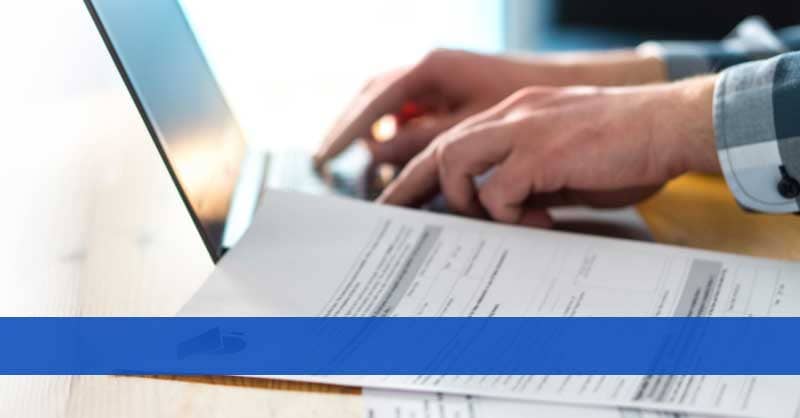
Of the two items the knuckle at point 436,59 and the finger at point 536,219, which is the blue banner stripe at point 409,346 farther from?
the knuckle at point 436,59

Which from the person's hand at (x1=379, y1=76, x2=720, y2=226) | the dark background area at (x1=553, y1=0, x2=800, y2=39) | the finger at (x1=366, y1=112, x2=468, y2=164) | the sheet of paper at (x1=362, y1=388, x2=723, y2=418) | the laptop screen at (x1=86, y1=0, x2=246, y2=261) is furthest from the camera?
the dark background area at (x1=553, y1=0, x2=800, y2=39)

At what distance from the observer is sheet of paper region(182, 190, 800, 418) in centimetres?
60

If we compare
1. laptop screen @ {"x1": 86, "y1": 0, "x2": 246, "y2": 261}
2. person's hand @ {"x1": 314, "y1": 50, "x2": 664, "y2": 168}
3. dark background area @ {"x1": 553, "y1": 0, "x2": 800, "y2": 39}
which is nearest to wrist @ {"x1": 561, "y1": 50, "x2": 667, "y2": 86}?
person's hand @ {"x1": 314, "y1": 50, "x2": 664, "y2": 168}

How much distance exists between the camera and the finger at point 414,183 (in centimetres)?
89

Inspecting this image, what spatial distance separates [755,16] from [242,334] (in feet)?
8.41

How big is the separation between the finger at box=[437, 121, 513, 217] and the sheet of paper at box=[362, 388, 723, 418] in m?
0.31

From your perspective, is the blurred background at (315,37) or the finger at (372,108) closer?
the blurred background at (315,37)

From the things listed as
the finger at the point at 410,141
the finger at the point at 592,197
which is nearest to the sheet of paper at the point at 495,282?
the finger at the point at 592,197

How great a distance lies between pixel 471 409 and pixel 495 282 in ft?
0.51

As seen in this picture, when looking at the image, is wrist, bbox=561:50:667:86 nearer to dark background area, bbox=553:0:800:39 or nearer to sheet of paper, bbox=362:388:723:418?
sheet of paper, bbox=362:388:723:418

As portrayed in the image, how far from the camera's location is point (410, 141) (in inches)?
41.0

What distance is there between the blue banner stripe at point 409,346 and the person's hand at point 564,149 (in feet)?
0.63

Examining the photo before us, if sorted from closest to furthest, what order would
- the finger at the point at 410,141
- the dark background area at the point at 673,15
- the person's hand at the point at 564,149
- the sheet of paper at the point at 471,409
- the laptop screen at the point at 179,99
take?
the sheet of paper at the point at 471,409, the laptop screen at the point at 179,99, the person's hand at the point at 564,149, the finger at the point at 410,141, the dark background area at the point at 673,15

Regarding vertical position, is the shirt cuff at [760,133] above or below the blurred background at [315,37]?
above
